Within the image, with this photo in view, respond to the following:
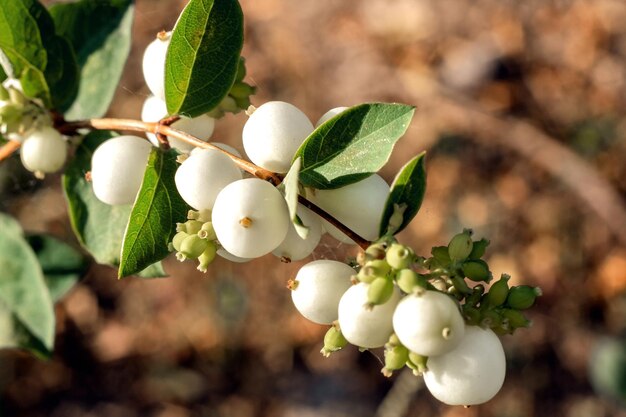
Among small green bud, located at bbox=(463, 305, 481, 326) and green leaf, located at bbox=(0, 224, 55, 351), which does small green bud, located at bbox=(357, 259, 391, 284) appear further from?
green leaf, located at bbox=(0, 224, 55, 351)

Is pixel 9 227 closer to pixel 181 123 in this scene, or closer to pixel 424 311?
pixel 181 123

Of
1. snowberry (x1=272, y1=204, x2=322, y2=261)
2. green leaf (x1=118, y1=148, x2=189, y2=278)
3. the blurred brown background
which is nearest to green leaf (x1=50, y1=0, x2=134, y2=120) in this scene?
green leaf (x1=118, y1=148, x2=189, y2=278)

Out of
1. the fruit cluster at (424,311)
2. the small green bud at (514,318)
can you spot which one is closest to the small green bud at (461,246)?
the fruit cluster at (424,311)

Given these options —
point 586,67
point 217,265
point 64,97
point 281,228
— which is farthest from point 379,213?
point 586,67

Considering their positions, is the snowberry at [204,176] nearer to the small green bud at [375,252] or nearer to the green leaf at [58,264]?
the small green bud at [375,252]

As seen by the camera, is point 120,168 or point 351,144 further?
point 120,168

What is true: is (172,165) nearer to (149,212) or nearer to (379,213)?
(149,212)

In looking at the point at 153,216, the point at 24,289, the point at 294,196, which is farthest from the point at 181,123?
the point at 24,289
